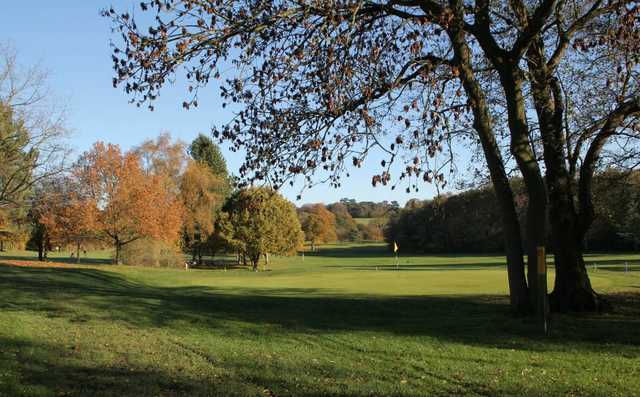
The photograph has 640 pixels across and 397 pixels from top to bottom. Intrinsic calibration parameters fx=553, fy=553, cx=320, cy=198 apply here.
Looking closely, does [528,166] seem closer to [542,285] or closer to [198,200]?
[542,285]

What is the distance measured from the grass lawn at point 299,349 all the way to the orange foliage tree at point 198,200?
40.5 meters

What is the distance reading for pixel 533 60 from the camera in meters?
14.3

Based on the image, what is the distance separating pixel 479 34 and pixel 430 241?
9338 centimetres

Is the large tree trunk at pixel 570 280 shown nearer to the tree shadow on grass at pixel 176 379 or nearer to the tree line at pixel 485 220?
the tree line at pixel 485 220

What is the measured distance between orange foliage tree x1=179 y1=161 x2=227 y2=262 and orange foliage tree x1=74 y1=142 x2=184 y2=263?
14934 mm

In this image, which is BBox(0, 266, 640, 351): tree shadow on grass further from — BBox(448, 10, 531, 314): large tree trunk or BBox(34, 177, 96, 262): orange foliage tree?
BBox(34, 177, 96, 262): orange foliage tree

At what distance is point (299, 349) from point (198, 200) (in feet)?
168

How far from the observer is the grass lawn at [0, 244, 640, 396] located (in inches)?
284

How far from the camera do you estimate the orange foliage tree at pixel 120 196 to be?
41.0 m

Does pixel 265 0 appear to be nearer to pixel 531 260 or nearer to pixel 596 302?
pixel 531 260

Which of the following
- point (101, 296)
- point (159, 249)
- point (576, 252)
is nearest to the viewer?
point (576, 252)

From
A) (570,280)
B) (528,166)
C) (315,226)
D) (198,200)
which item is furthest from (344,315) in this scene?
(315,226)

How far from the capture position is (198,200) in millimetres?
60031

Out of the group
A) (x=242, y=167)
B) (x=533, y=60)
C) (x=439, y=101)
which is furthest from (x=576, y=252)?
(x=242, y=167)
